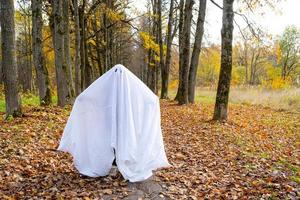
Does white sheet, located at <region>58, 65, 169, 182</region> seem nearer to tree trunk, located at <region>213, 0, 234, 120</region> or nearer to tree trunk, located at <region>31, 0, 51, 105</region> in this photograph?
tree trunk, located at <region>213, 0, 234, 120</region>

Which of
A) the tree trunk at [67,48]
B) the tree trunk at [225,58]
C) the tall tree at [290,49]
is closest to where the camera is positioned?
the tree trunk at [225,58]

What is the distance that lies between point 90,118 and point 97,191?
3.96ft

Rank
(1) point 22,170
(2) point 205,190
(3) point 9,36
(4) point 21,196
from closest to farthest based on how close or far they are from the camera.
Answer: (4) point 21,196 → (2) point 205,190 → (1) point 22,170 → (3) point 9,36

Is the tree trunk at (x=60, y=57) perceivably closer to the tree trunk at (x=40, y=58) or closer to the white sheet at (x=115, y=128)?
the tree trunk at (x=40, y=58)

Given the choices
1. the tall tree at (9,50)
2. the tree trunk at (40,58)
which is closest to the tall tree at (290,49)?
the tree trunk at (40,58)

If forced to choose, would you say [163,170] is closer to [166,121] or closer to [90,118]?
[90,118]

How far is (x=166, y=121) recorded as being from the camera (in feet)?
42.2

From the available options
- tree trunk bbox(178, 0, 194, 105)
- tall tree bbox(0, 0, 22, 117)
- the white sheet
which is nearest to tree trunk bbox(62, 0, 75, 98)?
tall tree bbox(0, 0, 22, 117)

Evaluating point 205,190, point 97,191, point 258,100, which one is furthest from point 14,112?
point 258,100

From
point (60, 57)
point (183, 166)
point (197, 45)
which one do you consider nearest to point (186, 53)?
point (197, 45)

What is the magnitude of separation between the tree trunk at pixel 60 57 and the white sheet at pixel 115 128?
25.8ft

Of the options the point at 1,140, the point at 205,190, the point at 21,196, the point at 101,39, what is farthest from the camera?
the point at 101,39

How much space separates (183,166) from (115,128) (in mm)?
2119

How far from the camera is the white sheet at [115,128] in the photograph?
220 inches
